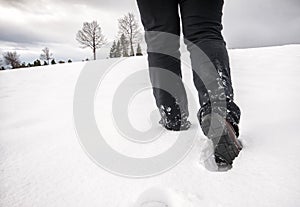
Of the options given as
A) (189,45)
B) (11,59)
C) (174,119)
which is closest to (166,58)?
(189,45)

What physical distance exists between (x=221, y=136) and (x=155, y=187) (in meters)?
0.20

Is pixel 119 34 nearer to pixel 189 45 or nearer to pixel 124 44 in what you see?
pixel 124 44

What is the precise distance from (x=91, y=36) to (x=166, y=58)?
16972mm

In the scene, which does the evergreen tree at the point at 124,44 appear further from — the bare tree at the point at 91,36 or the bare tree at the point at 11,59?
the bare tree at the point at 11,59

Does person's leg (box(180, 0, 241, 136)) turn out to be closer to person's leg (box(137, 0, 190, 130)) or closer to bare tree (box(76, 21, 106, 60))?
person's leg (box(137, 0, 190, 130))

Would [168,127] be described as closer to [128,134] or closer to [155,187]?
[128,134]

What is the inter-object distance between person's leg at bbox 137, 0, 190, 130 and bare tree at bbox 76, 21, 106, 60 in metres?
15.8

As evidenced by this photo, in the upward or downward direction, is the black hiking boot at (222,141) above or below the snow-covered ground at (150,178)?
above

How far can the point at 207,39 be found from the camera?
62 cm

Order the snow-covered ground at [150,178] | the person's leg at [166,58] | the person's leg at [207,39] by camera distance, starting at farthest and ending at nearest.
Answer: the person's leg at [166,58] < the person's leg at [207,39] < the snow-covered ground at [150,178]

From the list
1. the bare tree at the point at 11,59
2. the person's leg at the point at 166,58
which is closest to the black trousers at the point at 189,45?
the person's leg at the point at 166,58

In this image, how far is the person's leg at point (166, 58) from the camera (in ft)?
2.32

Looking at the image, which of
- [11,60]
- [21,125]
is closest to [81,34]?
[11,60]

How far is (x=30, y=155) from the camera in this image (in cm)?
60
